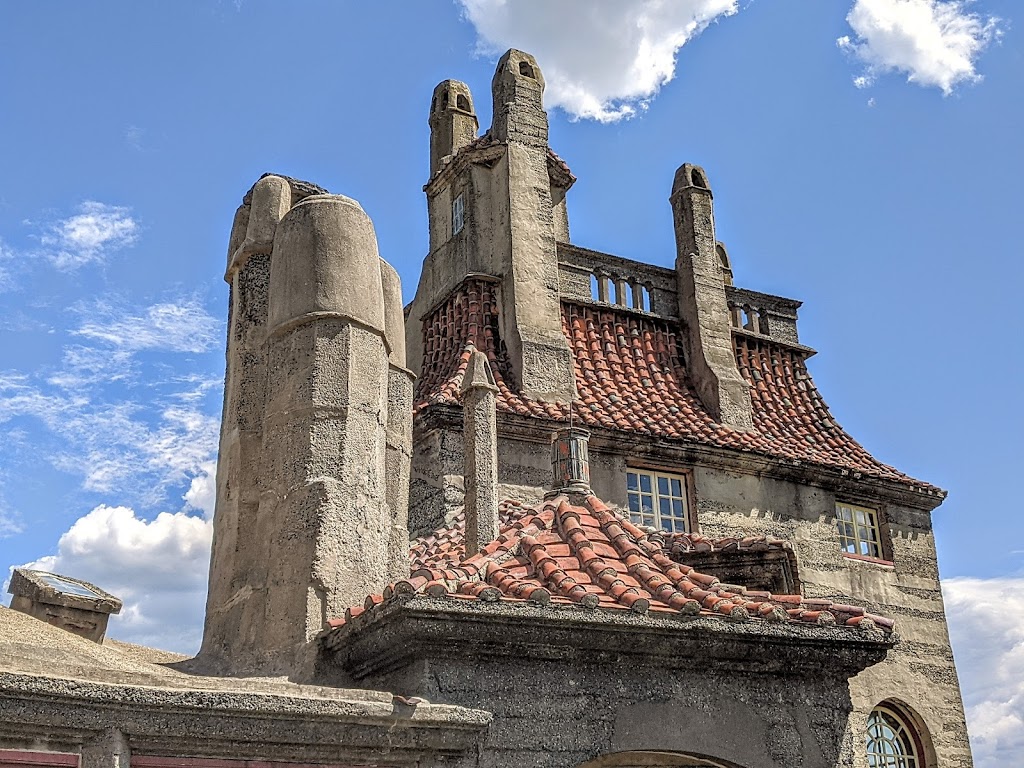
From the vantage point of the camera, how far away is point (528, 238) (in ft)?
51.3

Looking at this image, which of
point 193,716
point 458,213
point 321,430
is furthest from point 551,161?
point 193,716

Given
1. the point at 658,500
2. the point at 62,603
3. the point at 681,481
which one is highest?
the point at 681,481

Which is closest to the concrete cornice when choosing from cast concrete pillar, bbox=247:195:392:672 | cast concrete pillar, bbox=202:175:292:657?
cast concrete pillar, bbox=247:195:392:672

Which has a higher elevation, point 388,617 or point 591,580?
point 591,580

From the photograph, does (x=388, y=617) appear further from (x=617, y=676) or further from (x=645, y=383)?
(x=645, y=383)

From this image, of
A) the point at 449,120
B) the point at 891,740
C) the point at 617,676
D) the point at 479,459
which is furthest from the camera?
the point at 449,120

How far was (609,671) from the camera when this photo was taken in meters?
6.23

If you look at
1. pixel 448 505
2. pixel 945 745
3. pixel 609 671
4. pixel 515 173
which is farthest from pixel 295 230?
pixel 945 745

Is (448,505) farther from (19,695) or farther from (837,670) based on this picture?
(19,695)

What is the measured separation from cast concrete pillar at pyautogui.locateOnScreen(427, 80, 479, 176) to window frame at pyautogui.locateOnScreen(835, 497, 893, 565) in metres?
8.03

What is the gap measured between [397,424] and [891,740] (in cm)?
1052

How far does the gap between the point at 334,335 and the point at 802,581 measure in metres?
9.88

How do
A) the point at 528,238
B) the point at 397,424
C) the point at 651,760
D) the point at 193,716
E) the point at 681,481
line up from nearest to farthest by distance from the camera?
the point at 193,716 → the point at 651,760 → the point at 397,424 → the point at 681,481 → the point at 528,238

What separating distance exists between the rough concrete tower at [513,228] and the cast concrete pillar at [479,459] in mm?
4430
